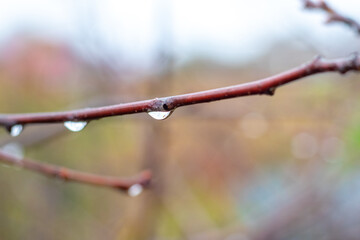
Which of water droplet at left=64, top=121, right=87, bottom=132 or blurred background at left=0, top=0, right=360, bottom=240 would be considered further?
blurred background at left=0, top=0, right=360, bottom=240

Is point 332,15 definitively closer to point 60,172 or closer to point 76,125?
point 76,125

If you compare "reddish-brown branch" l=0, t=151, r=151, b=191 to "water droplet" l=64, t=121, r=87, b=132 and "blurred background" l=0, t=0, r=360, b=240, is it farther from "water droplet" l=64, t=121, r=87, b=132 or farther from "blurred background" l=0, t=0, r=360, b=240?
"blurred background" l=0, t=0, r=360, b=240

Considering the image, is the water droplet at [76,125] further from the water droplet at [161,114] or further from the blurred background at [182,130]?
the blurred background at [182,130]

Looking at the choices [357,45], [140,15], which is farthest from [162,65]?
[357,45]

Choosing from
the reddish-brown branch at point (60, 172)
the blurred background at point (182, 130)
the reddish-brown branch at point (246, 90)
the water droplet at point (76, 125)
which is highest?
the reddish-brown branch at point (246, 90)

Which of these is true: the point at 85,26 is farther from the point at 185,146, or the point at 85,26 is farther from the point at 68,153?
the point at 185,146

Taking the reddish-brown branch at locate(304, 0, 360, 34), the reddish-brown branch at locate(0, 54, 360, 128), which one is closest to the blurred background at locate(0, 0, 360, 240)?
the reddish-brown branch at locate(304, 0, 360, 34)

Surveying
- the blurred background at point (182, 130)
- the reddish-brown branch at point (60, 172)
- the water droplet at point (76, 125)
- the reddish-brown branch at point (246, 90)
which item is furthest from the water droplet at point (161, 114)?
the blurred background at point (182, 130)

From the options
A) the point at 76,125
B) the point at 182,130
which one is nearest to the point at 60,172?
the point at 76,125
